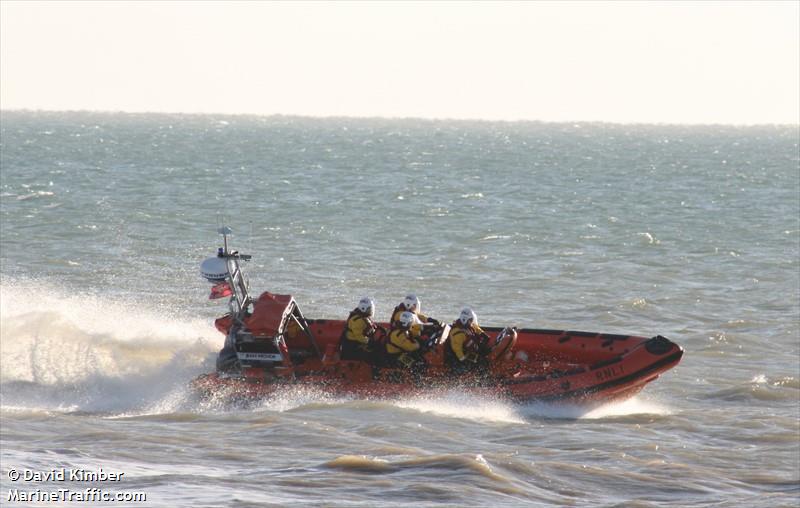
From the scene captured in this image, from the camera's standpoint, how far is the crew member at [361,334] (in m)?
15.6

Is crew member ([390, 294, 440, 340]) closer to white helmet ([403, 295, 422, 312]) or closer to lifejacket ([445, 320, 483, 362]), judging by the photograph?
white helmet ([403, 295, 422, 312])

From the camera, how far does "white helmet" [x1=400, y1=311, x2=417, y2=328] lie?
49.7 feet

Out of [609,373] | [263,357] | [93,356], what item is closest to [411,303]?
[263,357]

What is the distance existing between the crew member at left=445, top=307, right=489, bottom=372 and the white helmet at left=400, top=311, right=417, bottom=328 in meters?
0.48

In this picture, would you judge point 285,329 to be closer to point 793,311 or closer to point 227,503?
point 227,503

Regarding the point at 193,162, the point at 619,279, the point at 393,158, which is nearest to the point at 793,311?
the point at 619,279

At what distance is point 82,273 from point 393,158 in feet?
156

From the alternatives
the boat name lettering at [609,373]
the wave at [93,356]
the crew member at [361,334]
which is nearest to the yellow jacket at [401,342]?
the crew member at [361,334]

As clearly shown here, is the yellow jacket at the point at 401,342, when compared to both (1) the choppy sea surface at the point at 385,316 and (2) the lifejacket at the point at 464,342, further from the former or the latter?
(1) the choppy sea surface at the point at 385,316

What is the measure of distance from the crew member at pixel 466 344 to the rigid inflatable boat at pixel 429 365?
0.27 feet

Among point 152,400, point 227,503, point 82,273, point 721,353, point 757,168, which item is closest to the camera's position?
point 227,503

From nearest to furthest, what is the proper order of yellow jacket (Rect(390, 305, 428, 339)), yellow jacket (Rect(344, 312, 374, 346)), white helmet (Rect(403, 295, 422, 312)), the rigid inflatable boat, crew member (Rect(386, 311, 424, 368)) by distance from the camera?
the rigid inflatable boat < crew member (Rect(386, 311, 424, 368)) < yellow jacket (Rect(390, 305, 428, 339)) < white helmet (Rect(403, 295, 422, 312)) < yellow jacket (Rect(344, 312, 374, 346))

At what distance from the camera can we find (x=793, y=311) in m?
22.5

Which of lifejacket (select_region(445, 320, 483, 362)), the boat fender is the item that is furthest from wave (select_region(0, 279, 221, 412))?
the boat fender
